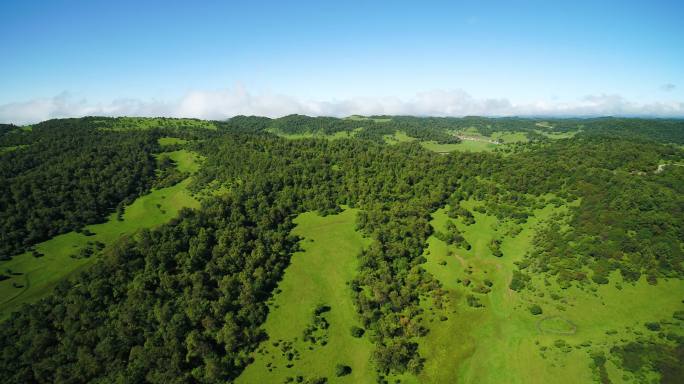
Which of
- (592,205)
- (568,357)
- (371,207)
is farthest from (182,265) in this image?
(592,205)

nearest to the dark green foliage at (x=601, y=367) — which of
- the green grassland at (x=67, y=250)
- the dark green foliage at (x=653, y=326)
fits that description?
the dark green foliage at (x=653, y=326)

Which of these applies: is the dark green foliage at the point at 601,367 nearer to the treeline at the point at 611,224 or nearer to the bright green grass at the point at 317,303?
the treeline at the point at 611,224

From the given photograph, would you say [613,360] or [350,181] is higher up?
[350,181]

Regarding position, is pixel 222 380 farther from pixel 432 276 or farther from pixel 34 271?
pixel 34 271

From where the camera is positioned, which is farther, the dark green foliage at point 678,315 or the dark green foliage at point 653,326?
the dark green foliage at point 678,315

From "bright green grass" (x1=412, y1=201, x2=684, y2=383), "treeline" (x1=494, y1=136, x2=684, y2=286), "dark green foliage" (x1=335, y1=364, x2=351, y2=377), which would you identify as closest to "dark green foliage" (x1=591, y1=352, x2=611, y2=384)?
"bright green grass" (x1=412, y1=201, x2=684, y2=383)

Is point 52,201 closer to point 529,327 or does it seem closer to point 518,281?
point 518,281

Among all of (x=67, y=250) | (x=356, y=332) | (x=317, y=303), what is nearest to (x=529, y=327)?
(x=356, y=332)
